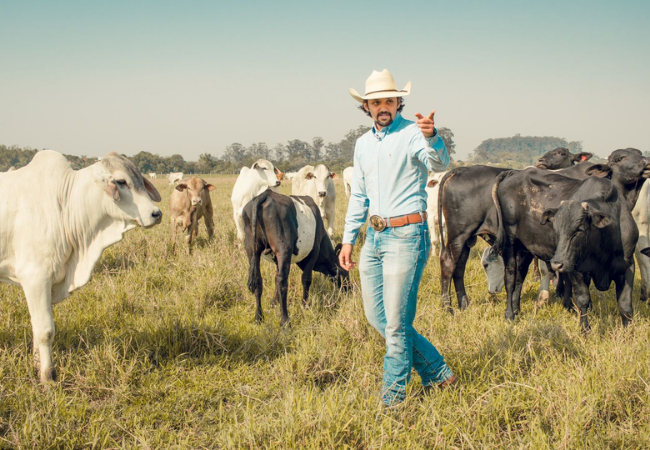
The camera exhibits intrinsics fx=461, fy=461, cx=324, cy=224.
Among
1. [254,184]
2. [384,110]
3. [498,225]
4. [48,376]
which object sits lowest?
[48,376]

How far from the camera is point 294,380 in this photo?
3.81m

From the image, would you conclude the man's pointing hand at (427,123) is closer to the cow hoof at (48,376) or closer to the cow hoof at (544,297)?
the cow hoof at (48,376)

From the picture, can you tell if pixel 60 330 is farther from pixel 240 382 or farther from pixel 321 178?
pixel 321 178

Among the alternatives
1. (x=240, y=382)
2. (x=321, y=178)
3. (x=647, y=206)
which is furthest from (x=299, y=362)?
(x=321, y=178)

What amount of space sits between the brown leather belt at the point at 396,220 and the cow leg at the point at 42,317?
2.62 metres

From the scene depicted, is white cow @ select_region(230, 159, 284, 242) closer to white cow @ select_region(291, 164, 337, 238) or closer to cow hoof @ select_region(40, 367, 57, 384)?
white cow @ select_region(291, 164, 337, 238)

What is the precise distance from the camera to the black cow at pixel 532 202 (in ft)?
17.9

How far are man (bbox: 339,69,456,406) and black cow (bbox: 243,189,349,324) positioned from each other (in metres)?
2.17

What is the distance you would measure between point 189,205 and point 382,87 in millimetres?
7227

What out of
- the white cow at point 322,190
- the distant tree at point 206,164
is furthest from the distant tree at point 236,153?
the white cow at point 322,190

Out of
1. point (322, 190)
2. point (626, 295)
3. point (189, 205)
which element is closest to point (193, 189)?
point (189, 205)

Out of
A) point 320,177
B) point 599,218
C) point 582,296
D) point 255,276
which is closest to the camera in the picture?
point 599,218

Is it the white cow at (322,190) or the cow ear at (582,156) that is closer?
the cow ear at (582,156)

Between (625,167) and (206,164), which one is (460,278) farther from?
(206,164)
